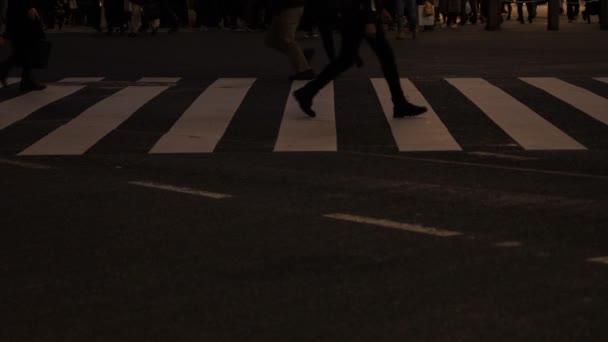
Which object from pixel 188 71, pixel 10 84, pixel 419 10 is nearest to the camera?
pixel 10 84

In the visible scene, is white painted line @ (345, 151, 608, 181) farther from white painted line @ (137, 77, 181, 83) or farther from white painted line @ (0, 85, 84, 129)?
white painted line @ (137, 77, 181, 83)

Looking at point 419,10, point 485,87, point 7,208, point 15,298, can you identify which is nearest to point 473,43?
point 419,10

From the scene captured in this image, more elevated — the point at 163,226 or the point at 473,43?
the point at 163,226

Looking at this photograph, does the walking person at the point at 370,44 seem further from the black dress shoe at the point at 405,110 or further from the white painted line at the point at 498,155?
the white painted line at the point at 498,155

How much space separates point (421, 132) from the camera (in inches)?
462

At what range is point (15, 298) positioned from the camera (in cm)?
595

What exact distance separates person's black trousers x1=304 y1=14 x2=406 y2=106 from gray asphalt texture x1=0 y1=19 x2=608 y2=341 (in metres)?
0.39

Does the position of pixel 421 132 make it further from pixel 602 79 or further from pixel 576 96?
pixel 602 79

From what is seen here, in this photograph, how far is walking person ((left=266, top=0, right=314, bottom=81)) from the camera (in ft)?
57.3

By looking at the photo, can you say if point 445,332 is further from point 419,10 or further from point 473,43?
point 419,10

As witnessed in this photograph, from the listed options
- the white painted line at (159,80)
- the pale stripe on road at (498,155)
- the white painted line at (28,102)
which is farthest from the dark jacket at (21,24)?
the pale stripe on road at (498,155)

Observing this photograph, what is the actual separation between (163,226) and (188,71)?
1219 centimetres

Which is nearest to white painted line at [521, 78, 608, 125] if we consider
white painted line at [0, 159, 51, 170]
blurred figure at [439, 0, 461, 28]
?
white painted line at [0, 159, 51, 170]

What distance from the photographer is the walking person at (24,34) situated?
16.4 metres
